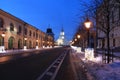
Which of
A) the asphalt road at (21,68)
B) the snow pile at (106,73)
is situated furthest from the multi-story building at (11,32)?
the snow pile at (106,73)

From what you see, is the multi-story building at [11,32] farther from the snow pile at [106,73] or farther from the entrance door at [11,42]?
the snow pile at [106,73]

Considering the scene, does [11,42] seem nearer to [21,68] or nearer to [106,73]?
[21,68]

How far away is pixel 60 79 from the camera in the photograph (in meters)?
12.0

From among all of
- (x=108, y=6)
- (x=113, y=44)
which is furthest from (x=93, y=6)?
(x=113, y=44)

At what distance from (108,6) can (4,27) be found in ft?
139

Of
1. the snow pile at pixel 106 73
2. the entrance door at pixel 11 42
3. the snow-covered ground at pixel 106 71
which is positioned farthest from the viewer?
the entrance door at pixel 11 42

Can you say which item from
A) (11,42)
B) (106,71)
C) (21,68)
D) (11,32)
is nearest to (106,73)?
(106,71)

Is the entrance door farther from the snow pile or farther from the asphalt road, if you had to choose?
the snow pile

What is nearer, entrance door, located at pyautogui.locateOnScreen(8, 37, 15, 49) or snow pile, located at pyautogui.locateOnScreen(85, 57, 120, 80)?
snow pile, located at pyautogui.locateOnScreen(85, 57, 120, 80)

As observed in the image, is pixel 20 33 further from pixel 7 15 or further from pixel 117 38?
pixel 117 38

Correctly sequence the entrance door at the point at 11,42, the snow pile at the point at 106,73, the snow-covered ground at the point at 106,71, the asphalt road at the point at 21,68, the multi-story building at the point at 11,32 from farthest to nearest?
1. the entrance door at the point at 11,42
2. the multi-story building at the point at 11,32
3. the asphalt road at the point at 21,68
4. the snow-covered ground at the point at 106,71
5. the snow pile at the point at 106,73

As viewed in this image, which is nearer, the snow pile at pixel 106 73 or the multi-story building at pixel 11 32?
the snow pile at pixel 106 73

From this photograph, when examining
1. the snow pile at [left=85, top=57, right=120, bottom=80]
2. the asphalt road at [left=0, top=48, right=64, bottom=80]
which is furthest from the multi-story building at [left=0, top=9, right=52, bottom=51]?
the snow pile at [left=85, top=57, right=120, bottom=80]

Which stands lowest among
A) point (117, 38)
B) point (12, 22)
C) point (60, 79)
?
point (60, 79)
